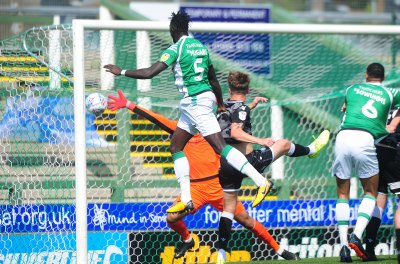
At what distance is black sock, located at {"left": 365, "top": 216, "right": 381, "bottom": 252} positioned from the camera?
8.95m

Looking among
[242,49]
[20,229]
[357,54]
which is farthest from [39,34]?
[357,54]

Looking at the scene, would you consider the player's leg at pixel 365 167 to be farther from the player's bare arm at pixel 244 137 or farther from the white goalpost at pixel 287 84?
the white goalpost at pixel 287 84

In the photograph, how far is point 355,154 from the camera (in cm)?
852

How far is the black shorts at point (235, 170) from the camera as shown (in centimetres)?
827

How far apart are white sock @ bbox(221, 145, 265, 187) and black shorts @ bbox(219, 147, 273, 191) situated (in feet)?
1.52

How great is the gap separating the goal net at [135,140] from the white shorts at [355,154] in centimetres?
134

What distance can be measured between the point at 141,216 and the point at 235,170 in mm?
2352

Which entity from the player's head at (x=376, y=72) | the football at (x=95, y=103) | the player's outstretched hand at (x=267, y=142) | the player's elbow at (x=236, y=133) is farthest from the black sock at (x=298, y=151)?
the football at (x=95, y=103)

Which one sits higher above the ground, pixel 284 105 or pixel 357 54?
pixel 357 54

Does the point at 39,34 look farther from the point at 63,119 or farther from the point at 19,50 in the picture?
the point at 63,119

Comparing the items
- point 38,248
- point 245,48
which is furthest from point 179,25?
point 245,48

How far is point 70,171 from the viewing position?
9008mm

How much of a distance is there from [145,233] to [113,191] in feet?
2.09

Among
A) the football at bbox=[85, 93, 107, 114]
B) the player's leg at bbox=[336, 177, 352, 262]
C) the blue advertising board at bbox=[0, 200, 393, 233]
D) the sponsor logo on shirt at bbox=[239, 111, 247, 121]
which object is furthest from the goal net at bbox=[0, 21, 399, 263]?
the player's leg at bbox=[336, 177, 352, 262]
